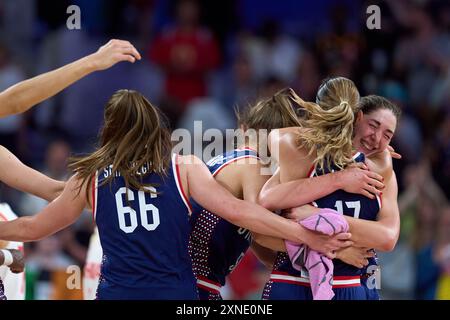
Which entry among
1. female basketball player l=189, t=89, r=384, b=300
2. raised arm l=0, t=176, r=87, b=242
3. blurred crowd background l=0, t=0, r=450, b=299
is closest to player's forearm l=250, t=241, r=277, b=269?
female basketball player l=189, t=89, r=384, b=300

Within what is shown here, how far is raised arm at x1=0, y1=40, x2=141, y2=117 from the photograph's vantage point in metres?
4.66

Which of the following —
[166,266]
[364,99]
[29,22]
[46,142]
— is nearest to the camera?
[166,266]

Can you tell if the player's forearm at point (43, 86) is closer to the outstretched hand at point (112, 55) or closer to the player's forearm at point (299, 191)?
the outstretched hand at point (112, 55)

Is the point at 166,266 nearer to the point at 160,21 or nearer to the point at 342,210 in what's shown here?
the point at 342,210

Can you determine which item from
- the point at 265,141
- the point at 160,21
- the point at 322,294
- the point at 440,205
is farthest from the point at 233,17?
the point at 322,294

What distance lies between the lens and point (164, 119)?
15.6 feet

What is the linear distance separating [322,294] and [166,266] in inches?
31.5

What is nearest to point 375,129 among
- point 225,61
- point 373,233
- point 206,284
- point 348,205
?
point 348,205

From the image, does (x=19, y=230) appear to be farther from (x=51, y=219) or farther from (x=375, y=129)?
(x=375, y=129)

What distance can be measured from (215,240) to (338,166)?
885 mm

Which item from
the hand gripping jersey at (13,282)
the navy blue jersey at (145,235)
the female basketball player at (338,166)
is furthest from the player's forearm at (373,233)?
the hand gripping jersey at (13,282)

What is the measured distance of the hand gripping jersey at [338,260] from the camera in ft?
15.6

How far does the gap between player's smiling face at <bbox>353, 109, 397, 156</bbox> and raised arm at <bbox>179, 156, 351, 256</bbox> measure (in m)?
0.58

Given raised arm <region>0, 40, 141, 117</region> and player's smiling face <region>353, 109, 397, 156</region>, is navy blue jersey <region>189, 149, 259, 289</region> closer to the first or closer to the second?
player's smiling face <region>353, 109, 397, 156</region>
